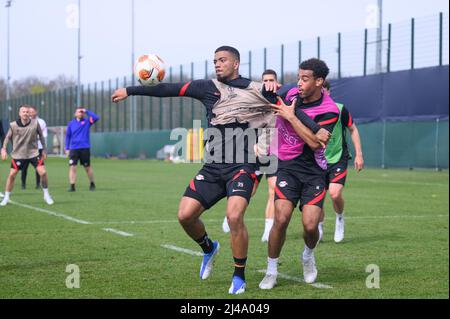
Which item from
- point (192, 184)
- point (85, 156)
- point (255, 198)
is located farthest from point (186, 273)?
point (85, 156)

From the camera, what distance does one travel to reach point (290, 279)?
8281mm

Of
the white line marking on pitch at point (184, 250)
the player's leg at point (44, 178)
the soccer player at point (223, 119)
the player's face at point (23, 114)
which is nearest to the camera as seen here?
the soccer player at point (223, 119)

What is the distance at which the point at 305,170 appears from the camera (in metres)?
8.14

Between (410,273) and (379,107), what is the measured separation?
2863 centimetres

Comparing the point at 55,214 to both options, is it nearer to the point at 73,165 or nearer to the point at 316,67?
the point at 73,165

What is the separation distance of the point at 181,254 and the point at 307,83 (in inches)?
120

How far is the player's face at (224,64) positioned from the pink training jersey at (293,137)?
2.16 ft

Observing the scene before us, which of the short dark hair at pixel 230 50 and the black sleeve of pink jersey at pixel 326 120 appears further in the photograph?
the black sleeve of pink jersey at pixel 326 120

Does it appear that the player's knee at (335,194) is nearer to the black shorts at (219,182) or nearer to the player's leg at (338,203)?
the player's leg at (338,203)

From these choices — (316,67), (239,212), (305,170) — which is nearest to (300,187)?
(305,170)

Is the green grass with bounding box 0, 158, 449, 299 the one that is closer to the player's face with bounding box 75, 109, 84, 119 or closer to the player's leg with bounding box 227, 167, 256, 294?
the player's leg with bounding box 227, 167, 256, 294

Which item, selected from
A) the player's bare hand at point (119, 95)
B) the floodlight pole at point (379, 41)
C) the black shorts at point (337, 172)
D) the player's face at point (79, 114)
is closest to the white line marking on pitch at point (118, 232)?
the black shorts at point (337, 172)

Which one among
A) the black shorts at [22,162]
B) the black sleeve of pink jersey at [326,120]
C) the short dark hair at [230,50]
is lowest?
the black shorts at [22,162]

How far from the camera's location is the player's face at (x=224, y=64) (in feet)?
26.3
